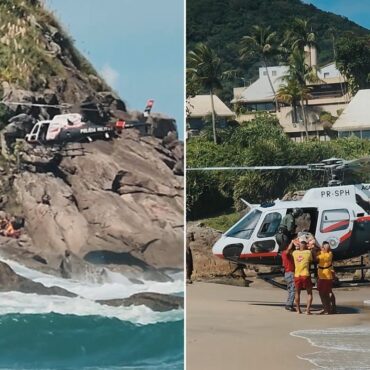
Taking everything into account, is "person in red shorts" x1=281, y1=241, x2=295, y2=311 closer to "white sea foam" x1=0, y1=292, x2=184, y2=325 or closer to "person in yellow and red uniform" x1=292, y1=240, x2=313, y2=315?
"person in yellow and red uniform" x1=292, y1=240, x2=313, y2=315

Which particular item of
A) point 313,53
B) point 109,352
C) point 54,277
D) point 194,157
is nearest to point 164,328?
point 109,352

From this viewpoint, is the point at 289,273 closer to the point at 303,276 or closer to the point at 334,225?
the point at 303,276

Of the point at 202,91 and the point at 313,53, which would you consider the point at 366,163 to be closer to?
the point at 313,53

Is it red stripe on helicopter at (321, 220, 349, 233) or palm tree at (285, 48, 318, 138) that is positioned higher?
palm tree at (285, 48, 318, 138)

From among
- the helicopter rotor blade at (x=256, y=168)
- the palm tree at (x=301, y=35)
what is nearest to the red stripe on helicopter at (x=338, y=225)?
the helicopter rotor blade at (x=256, y=168)

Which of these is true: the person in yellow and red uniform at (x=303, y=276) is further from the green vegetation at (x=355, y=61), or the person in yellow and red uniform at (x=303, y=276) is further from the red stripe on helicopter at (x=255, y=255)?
the green vegetation at (x=355, y=61)

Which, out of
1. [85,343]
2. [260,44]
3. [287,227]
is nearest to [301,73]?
[260,44]

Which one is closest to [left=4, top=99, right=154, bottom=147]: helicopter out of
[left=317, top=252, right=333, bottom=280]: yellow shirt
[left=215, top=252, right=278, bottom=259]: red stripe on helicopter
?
[left=215, top=252, right=278, bottom=259]: red stripe on helicopter
